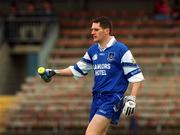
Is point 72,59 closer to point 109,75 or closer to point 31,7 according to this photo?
point 31,7

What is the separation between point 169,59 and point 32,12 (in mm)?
4826

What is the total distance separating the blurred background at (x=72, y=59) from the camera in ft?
58.0

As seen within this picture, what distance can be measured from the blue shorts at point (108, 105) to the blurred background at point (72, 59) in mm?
8053

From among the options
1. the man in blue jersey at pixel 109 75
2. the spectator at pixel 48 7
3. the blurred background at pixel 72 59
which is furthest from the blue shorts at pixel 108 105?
the spectator at pixel 48 7

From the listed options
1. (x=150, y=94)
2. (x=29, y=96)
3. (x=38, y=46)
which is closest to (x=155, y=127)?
(x=150, y=94)

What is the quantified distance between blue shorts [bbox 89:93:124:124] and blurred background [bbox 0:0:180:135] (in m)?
8.05

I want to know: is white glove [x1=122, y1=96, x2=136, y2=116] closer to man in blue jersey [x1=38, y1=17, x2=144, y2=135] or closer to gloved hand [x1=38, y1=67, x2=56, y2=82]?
man in blue jersey [x1=38, y1=17, x2=144, y2=135]

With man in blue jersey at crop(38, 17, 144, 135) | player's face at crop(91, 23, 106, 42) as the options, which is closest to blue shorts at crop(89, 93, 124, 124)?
man in blue jersey at crop(38, 17, 144, 135)

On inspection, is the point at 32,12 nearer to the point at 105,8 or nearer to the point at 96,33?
the point at 105,8

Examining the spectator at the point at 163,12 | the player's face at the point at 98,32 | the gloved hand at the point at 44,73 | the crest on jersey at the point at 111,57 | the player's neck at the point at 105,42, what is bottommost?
the gloved hand at the point at 44,73

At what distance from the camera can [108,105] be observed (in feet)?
28.9

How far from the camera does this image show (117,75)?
8.87m

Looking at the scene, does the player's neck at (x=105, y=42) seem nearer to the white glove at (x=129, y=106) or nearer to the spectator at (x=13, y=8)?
the white glove at (x=129, y=106)

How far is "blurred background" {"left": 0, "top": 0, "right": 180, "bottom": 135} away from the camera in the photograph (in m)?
17.7
